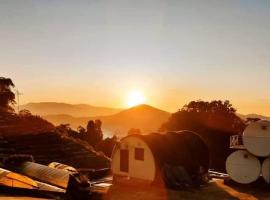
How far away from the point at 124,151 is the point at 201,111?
40.3m

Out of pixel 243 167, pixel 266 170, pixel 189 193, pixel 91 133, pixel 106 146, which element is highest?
pixel 91 133

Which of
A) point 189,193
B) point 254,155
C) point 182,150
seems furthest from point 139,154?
point 254,155

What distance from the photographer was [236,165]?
27641 millimetres

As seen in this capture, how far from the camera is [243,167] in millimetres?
27250

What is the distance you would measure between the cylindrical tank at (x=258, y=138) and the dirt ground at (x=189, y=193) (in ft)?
9.28

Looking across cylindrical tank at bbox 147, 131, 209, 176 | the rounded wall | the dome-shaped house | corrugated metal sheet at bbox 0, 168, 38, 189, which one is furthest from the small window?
corrugated metal sheet at bbox 0, 168, 38, 189

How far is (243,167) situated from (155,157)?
6764 millimetres

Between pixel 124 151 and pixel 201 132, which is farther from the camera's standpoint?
pixel 201 132

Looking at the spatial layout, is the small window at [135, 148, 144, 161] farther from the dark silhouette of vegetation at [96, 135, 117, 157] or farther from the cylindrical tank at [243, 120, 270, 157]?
the dark silhouette of vegetation at [96, 135, 117, 157]

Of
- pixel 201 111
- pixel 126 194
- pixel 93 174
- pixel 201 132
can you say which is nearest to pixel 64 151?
pixel 93 174

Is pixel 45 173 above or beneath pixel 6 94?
beneath

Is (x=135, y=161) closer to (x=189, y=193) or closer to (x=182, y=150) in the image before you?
(x=182, y=150)

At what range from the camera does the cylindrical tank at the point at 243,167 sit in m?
26.6

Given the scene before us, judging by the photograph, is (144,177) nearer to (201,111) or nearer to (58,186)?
(58,186)
